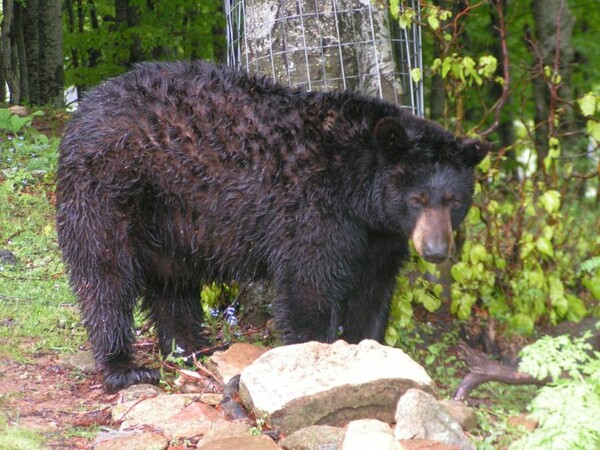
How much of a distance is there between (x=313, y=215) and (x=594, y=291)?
2820 mm

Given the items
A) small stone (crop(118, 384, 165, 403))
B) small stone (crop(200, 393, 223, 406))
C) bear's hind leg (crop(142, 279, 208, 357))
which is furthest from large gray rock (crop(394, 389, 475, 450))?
bear's hind leg (crop(142, 279, 208, 357))

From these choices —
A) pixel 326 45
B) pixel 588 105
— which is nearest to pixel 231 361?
pixel 326 45

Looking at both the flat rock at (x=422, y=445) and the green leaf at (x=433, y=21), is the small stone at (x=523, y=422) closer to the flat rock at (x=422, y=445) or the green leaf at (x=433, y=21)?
the flat rock at (x=422, y=445)

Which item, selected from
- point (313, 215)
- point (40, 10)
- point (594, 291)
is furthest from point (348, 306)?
point (40, 10)

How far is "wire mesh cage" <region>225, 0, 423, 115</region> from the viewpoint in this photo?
234 inches

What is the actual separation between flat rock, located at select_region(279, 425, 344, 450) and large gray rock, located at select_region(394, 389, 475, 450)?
0.29 m

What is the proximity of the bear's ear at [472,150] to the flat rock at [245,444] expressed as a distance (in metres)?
2.09

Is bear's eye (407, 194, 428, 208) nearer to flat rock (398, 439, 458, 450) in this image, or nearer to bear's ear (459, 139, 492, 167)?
bear's ear (459, 139, 492, 167)

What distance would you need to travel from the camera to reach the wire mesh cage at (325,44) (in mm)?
5945

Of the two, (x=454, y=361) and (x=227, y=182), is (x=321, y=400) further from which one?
(x=454, y=361)

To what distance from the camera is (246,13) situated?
618 cm

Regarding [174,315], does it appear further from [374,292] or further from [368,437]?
[368,437]

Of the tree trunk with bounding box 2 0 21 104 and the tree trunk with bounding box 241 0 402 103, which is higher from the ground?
the tree trunk with bounding box 2 0 21 104

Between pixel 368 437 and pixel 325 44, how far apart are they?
10.6 feet
